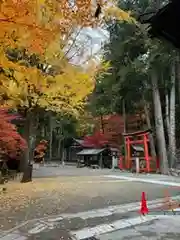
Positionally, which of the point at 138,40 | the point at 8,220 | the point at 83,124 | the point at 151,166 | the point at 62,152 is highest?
the point at 138,40

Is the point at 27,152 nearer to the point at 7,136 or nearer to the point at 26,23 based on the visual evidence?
the point at 7,136

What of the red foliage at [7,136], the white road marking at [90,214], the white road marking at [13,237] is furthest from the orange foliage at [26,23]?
the red foliage at [7,136]

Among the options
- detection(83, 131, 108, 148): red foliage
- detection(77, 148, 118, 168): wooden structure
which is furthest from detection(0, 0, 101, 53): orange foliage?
detection(83, 131, 108, 148): red foliage

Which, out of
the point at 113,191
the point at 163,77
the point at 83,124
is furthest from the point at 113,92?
the point at 113,191

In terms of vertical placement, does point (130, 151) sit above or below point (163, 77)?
below

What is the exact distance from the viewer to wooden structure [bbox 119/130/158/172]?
2412cm

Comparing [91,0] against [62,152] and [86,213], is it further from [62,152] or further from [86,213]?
[62,152]

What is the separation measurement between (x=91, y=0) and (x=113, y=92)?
20.0m

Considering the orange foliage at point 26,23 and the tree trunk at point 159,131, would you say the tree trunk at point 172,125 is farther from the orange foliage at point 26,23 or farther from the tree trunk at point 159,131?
the orange foliage at point 26,23

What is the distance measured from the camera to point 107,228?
6.88 meters

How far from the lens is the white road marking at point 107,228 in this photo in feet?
20.7

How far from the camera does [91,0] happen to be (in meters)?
6.95

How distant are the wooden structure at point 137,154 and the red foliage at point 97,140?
3.75 metres

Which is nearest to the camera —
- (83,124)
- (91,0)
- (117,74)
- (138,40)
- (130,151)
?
(91,0)
